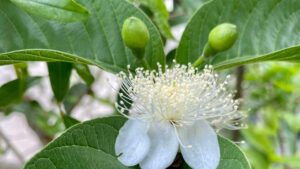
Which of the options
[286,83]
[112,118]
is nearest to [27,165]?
[112,118]


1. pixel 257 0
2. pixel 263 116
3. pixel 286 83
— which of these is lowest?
pixel 263 116

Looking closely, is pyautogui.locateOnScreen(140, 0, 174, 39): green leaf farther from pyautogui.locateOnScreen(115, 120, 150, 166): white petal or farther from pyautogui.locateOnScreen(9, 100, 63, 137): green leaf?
pyautogui.locateOnScreen(9, 100, 63, 137): green leaf

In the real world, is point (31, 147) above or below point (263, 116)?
below

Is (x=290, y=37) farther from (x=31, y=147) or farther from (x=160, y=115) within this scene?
(x=31, y=147)

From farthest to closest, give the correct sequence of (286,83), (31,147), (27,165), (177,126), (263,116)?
(31,147)
(263,116)
(286,83)
(177,126)
(27,165)

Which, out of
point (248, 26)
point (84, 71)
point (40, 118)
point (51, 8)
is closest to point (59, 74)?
point (84, 71)

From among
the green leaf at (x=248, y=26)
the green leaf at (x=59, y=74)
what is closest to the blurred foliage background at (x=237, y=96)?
the green leaf at (x=59, y=74)
